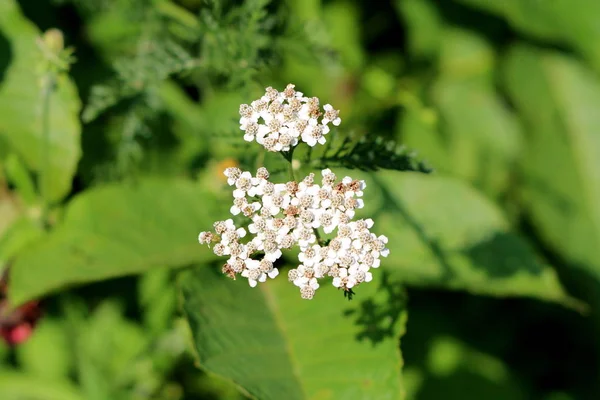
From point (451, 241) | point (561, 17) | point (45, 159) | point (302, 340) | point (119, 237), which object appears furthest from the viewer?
point (561, 17)

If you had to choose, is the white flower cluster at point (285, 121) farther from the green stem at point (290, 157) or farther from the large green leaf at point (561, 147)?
the large green leaf at point (561, 147)

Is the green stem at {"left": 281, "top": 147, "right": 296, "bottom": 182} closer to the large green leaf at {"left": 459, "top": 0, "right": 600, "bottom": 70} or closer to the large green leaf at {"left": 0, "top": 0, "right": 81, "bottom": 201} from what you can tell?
the large green leaf at {"left": 0, "top": 0, "right": 81, "bottom": 201}

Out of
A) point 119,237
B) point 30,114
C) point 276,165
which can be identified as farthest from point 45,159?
point 276,165

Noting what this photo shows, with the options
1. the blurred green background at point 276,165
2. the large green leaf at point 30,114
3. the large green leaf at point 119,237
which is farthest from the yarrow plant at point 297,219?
the large green leaf at point 30,114

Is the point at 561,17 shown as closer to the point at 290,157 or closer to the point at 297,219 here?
the point at 290,157

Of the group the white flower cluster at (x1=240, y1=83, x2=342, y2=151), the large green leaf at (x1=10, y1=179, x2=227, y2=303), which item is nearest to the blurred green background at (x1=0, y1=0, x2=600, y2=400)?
the large green leaf at (x1=10, y1=179, x2=227, y2=303)
